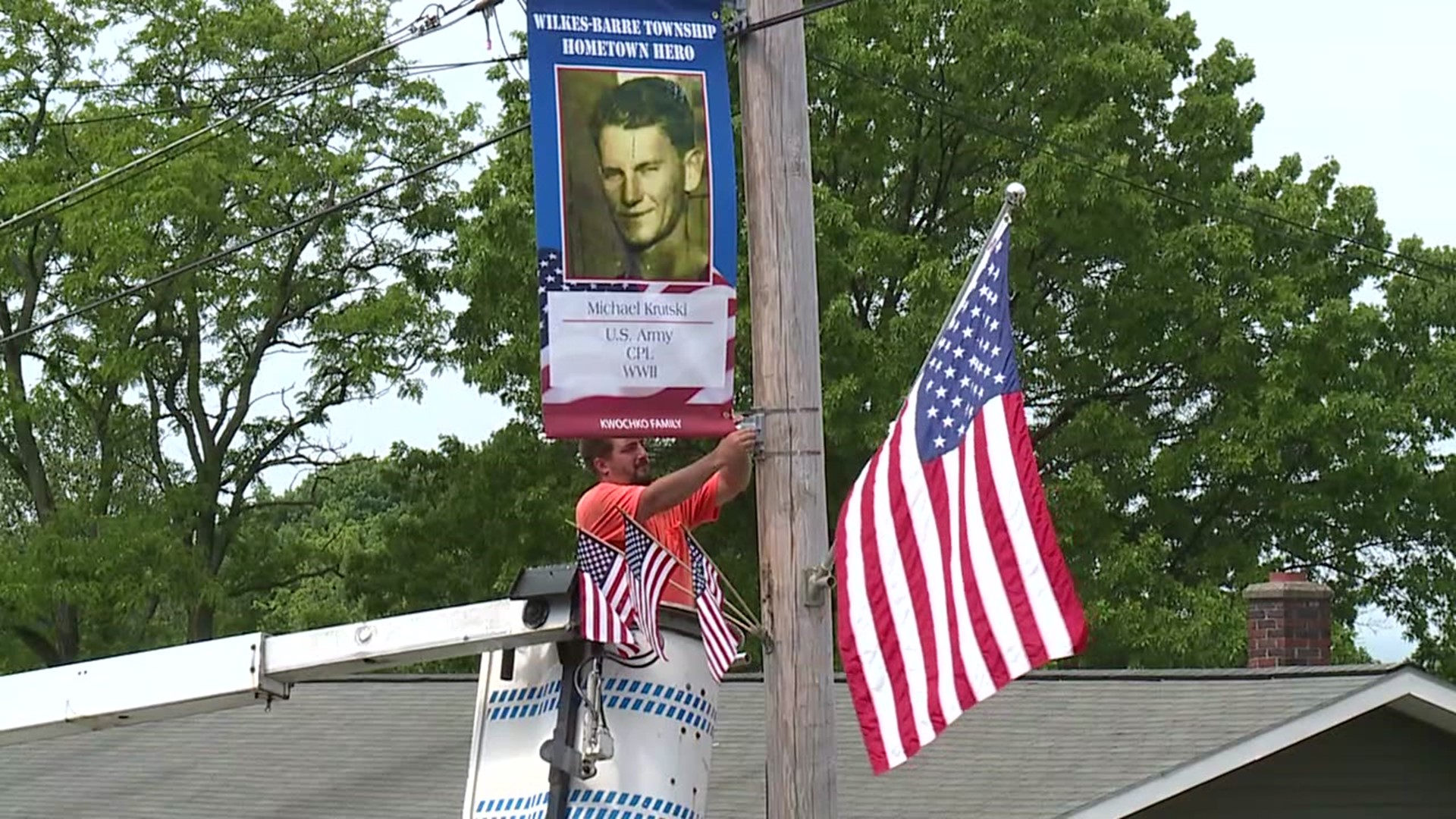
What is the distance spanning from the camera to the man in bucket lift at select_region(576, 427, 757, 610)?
7664mm

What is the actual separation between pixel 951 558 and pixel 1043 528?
33cm

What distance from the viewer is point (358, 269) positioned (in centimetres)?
3322

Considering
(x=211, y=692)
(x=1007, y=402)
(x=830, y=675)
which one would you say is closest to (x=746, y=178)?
(x=1007, y=402)

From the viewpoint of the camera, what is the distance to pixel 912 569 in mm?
7387

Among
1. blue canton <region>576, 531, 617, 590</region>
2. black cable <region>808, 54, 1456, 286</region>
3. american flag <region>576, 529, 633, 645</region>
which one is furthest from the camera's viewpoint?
black cable <region>808, 54, 1456, 286</region>

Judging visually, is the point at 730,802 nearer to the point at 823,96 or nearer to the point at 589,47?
the point at 589,47

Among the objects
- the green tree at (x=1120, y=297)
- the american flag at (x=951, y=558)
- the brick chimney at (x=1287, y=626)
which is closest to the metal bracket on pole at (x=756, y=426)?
the american flag at (x=951, y=558)

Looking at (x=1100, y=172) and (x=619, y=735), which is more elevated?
(x=1100, y=172)

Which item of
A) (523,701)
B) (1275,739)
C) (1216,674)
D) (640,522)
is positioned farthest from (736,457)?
(1216,674)

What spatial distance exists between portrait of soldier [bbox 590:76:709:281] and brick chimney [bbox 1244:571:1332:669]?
8.74 metres

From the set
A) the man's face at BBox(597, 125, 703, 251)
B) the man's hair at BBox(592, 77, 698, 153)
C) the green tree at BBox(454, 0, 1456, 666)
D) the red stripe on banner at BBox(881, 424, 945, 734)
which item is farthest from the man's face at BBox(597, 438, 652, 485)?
the green tree at BBox(454, 0, 1456, 666)

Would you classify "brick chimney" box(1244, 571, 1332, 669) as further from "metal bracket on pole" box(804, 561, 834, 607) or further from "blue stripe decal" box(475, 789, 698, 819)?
"blue stripe decal" box(475, 789, 698, 819)

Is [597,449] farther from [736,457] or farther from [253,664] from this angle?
[253,664]

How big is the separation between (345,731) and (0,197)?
1771 centimetres
